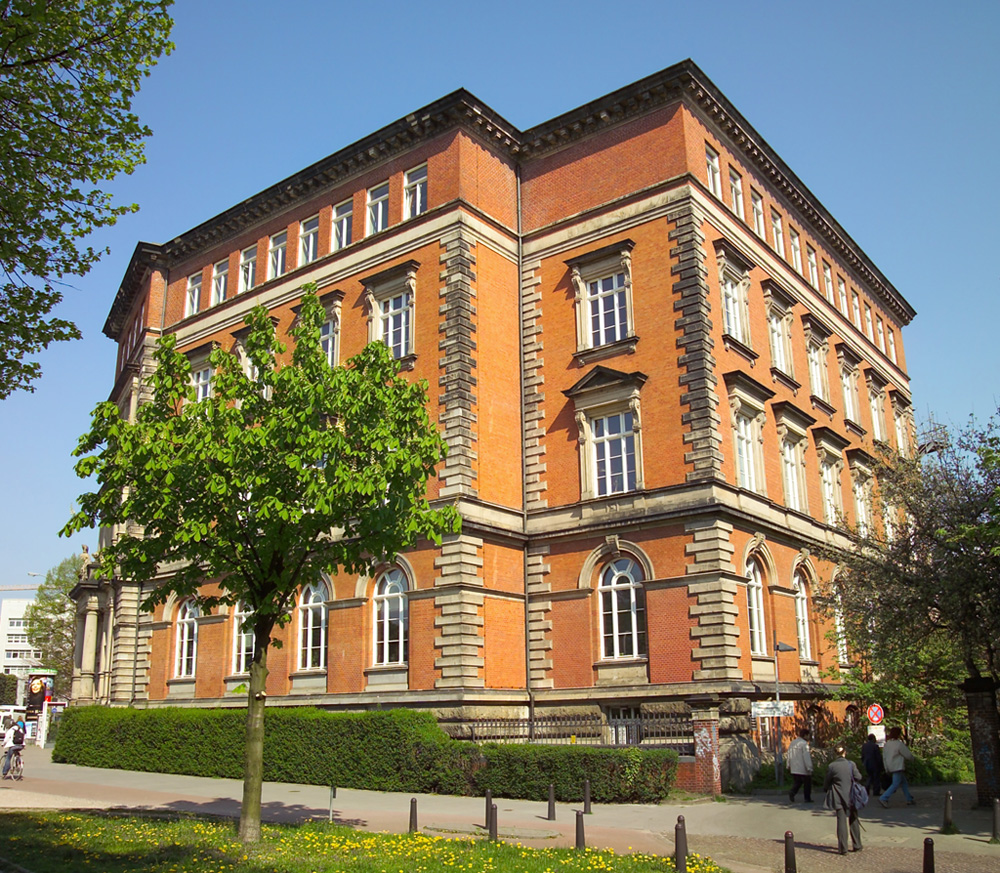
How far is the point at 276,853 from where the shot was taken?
14055 mm

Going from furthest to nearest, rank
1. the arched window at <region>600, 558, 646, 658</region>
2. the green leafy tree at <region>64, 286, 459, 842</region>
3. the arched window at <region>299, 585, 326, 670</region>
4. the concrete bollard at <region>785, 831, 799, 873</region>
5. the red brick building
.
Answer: the arched window at <region>299, 585, 326, 670</region> < the arched window at <region>600, 558, 646, 658</region> < the red brick building < the green leafy tree at <region>64, 286, 459, 842</region> < the concrete bollard at <region>785, 831, 799, 873</region>

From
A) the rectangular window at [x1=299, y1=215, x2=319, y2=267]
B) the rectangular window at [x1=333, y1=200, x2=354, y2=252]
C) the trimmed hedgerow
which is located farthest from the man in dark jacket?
the rectangular window at [x1=299, y1=215, x2=319, y2=267]

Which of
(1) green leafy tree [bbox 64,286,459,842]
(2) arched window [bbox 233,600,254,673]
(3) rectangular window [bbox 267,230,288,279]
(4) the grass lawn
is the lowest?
(4) the grass lawn

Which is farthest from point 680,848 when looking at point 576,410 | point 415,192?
point 415,192

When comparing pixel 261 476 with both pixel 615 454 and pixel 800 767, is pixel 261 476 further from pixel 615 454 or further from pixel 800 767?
pixel 615 454

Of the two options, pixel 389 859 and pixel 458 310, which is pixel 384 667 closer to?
pixel 458 310

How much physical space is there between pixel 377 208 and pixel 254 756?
23110 millimetres

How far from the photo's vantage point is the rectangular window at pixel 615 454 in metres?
28.9

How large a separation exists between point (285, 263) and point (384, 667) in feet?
54.9

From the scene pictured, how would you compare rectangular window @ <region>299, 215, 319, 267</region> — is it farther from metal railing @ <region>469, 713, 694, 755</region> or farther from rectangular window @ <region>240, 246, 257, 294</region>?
metal railing @ <region>469, 713, 694, 755</region>

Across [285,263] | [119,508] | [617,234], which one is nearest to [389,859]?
[119,508]

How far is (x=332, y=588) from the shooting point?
31.0 metres

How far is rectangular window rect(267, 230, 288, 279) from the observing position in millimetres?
37469

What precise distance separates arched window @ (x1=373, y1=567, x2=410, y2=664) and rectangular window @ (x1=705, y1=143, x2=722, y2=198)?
16.4 metres
